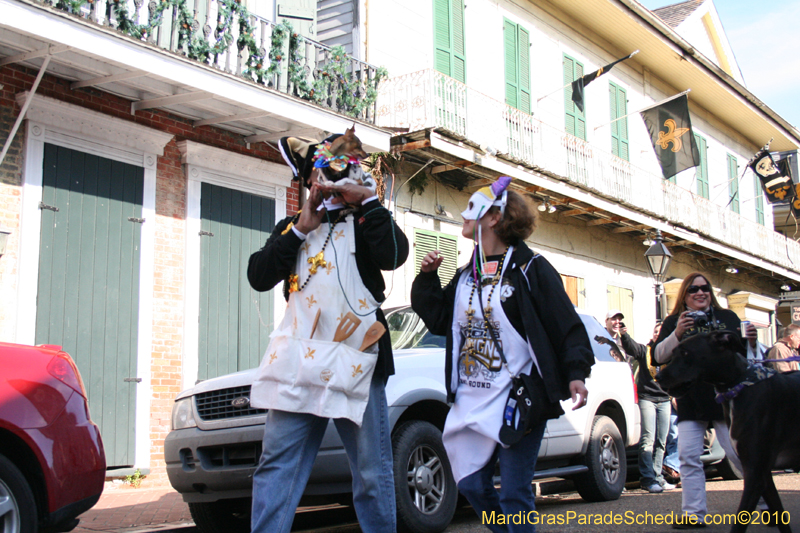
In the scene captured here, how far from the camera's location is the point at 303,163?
3820 millimetres

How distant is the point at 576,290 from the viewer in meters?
17.6

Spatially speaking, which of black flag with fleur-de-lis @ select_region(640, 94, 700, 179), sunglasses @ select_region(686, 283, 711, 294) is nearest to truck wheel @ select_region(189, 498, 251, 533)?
sunglasses @ select_region(686, 283, 711, 294)

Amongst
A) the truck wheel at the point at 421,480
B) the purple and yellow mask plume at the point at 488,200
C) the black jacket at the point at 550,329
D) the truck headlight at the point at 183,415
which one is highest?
the purple and yellow mask plume at the point at 488,200

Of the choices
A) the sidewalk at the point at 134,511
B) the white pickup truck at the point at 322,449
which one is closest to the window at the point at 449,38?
the sidewalk at the point at 134,511

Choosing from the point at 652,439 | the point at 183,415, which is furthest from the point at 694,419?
the point at 652,439

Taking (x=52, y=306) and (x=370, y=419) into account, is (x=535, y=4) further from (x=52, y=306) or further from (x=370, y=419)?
(x=370, y=419)

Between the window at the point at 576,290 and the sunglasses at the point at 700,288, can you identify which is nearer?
the sunglasses at the point at 700,288

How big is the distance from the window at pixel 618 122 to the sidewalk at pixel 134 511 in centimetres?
1462

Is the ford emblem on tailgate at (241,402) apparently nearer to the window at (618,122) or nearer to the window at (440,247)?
the window at (440,247)

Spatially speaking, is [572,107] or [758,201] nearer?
[572,107]

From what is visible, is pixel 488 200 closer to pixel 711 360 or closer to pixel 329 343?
pixel 329 343

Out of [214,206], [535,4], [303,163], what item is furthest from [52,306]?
[535,4]

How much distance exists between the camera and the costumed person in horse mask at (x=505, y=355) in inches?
137

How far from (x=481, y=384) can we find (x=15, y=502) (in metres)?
2.26
